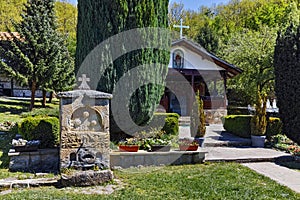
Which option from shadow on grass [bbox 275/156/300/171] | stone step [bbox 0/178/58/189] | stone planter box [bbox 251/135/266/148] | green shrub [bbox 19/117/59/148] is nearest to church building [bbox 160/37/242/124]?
stone planter box [bbox 251/135/266/148]

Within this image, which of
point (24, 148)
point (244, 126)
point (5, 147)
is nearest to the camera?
point (24, 148)

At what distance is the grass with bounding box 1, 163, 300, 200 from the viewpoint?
191 inches

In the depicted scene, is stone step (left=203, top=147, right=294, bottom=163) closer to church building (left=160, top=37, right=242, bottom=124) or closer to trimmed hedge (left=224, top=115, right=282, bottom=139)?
trimmed hedge (left=224, top=115, right=282, bottom=139)

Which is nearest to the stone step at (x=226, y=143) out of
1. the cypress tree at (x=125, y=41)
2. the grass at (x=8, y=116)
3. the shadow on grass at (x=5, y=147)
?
the cypress tree at (x=125, y=41)

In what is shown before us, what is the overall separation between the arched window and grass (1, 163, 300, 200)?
392 inches

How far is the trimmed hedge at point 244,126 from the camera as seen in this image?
9828mm

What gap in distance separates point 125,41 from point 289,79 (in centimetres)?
503

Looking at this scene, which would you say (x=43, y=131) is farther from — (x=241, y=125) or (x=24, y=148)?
(x=241, y=125)

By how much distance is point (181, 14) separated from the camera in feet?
95.4

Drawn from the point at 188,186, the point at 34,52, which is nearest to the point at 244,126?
the point at 188,186

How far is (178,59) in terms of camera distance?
1614 centimetres

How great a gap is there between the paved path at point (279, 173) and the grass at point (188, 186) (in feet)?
0.85

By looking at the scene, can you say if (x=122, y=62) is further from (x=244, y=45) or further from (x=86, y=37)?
(x=244, y=45)

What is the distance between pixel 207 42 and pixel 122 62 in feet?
66.7
